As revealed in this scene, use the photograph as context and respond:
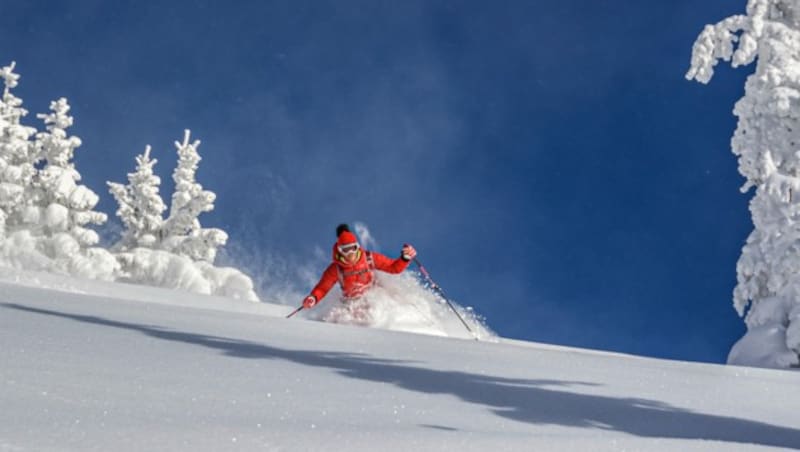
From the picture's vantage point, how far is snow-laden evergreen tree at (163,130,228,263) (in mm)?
26641

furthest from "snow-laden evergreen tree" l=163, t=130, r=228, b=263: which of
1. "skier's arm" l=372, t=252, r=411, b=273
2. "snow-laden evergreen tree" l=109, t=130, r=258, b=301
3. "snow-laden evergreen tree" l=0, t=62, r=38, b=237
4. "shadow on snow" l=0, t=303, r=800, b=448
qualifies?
"shadow on snow" l=0, t=303, r=800, b=448

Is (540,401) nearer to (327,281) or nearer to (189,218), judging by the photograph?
(327,281)

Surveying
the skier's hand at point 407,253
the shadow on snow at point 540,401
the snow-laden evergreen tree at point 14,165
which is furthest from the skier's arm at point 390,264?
the snow-laden evergreen tree at point 14,165

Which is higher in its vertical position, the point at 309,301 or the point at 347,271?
the point at 347,271

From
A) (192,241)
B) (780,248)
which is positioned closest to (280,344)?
(780,248)

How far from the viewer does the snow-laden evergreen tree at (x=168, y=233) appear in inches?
1008

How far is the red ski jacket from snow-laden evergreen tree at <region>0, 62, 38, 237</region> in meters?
17.2

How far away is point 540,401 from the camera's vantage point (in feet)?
19.1

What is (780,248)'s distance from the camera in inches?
632

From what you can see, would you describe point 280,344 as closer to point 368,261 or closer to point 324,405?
point 324,405

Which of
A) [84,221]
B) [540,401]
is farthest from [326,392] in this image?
[84,221]

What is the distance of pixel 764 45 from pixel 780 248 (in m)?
4.71


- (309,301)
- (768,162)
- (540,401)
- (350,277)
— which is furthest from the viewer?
(768,162)

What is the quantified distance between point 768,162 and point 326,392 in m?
14.5
